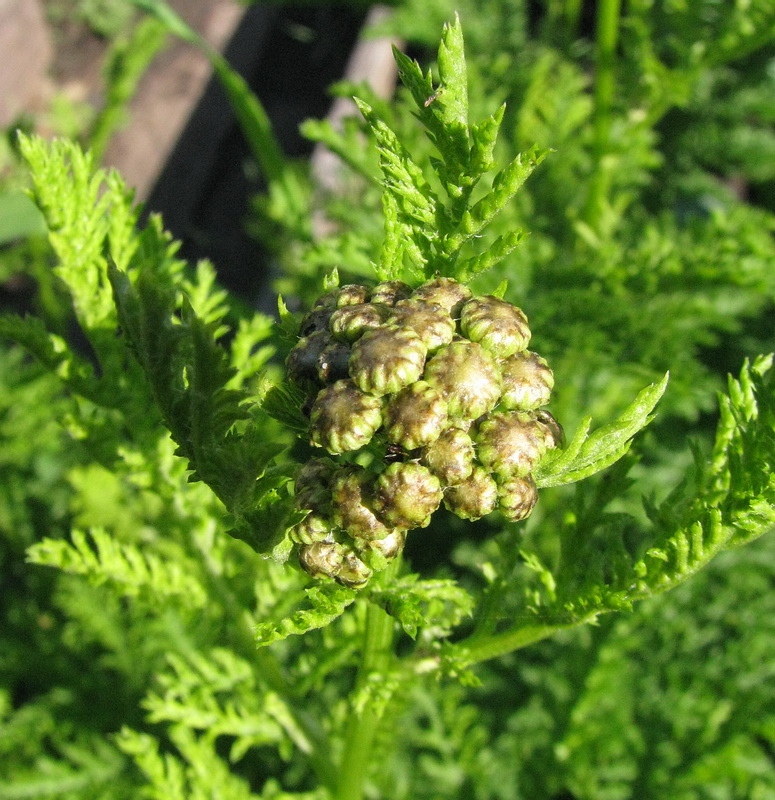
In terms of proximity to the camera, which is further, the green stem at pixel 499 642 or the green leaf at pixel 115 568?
the green leaf at pixel 115 568

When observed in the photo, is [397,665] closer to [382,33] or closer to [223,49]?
[382,33]

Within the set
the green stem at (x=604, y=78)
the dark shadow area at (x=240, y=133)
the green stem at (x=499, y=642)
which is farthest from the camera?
the dark shadow area at (x=240, y=133)

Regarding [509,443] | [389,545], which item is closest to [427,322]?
[509,443]

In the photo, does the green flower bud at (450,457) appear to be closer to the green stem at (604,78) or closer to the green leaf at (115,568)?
the green leaf at (115,568)

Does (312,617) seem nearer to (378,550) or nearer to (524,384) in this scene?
(378,550)

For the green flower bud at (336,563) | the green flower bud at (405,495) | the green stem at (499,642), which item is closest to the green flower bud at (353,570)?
the green flower bud at (336,563)

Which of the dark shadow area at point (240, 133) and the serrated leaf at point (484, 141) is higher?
the serrated leaf at point (484, 141)

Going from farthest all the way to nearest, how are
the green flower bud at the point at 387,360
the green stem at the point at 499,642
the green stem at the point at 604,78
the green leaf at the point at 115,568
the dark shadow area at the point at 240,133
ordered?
the dark shadow area at the point at 240,133, the green stem at the point at 604,78, the green leaf at the point at 115,568, the green stem at the point at 499,642, the green flower bud at the point at 387,360

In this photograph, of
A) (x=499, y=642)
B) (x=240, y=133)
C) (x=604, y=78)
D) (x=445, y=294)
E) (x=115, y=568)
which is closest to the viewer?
(x=445, y=294)
